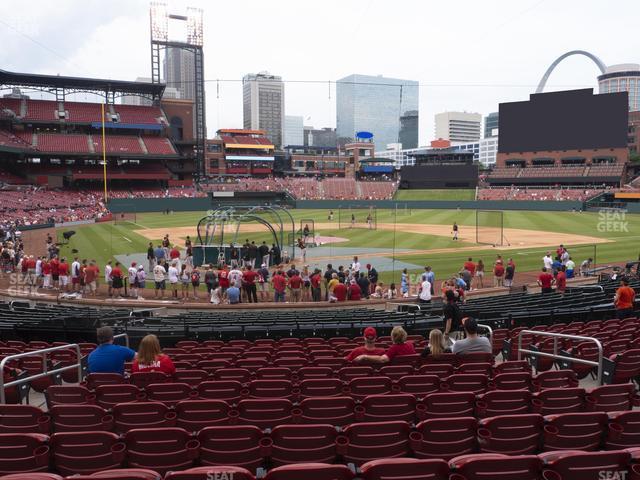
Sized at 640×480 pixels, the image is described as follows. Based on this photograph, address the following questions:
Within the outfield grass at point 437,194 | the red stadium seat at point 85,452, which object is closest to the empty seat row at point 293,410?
the red stadium seat at point 85,452

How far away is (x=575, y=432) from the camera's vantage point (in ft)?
14.5

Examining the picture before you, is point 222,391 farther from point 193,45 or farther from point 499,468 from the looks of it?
point 193,45

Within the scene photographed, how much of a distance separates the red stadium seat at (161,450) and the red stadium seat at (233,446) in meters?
0.10

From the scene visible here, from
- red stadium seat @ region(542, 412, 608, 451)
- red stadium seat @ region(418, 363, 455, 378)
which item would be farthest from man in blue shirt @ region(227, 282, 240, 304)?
red stadium seat @ region(542, 412, 608, 451)

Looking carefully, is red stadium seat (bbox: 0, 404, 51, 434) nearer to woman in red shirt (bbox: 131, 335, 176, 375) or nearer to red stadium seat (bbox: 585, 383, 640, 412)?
woman in red shirt (bbox: 131, 335, 176, 375)

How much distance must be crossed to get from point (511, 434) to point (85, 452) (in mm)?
3830

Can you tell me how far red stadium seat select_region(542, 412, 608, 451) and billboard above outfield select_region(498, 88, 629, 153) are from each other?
8913 cm

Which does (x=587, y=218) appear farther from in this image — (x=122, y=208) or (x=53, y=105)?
(x=53, y=105)

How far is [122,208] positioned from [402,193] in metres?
48.8

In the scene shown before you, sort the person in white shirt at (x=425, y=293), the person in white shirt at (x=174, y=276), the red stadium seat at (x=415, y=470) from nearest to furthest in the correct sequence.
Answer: the red stadium seat at (x=415, y=470) < the person in white shirt at (x=425, y=293) < the person in white shirt at (x=174, y=276)

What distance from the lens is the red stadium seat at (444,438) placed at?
4336 mm

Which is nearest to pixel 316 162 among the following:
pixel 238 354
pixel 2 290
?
pixel 2 290

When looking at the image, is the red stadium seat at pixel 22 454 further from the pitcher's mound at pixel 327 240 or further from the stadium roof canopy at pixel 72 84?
the stadium roof canopy at pixel 72 84

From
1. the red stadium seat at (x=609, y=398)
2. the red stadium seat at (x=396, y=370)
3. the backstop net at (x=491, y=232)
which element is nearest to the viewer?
the red stadium seat at (x=609, y=398)
